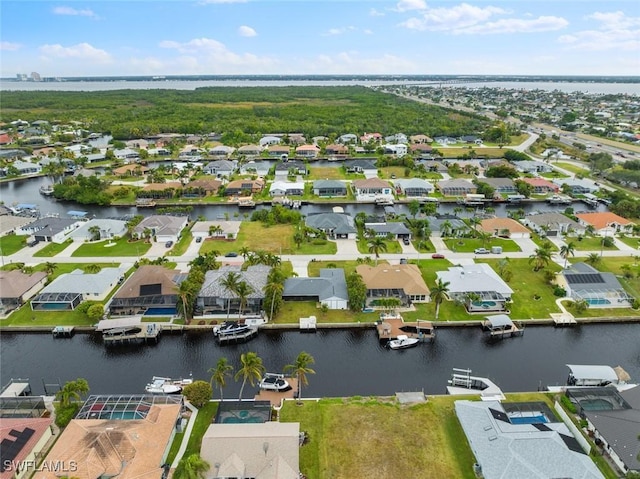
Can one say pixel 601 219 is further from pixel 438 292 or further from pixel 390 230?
pixel 438 292

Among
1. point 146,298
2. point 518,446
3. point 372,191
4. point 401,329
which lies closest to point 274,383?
point 401,329

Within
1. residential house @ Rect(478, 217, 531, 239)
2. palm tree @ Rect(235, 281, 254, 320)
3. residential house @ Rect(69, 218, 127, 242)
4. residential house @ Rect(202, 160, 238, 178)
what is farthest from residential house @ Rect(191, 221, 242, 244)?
residential house @ Rect(478, 217, 531, 239)

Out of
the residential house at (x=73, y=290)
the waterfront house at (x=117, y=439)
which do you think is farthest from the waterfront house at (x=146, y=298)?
the waterfront house at (x=117, y=439)

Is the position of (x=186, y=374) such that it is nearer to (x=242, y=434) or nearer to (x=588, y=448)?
(x=242, y=434)

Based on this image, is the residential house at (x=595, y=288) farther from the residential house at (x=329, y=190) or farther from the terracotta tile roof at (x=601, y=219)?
the residential house at (x=329, y=190)

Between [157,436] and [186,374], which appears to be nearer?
Result: [157,436]

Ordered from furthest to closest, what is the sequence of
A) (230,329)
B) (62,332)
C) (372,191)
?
(372,191) → (62,332) → (230,329)

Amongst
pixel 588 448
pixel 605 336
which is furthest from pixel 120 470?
pixel 605 336
